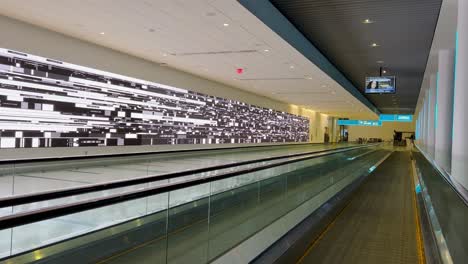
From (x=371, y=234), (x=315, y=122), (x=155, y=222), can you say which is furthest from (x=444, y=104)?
(x=315, y=122)

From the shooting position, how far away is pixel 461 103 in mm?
8820

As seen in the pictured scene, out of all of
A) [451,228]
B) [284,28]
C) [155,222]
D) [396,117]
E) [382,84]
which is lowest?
[451,228]

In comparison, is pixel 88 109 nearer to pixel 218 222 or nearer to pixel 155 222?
pixel 218 222

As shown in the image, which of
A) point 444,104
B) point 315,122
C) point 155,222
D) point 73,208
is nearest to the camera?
point 73,208

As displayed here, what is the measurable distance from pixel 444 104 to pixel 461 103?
21.4 ft

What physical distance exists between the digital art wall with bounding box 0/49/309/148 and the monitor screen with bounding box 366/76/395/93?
→ 280 inches

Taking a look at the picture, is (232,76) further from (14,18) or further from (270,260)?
(270,260)

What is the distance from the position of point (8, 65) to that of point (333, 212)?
8050mm

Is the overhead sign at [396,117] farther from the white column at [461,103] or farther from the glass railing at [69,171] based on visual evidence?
the glass railing at [69,171]

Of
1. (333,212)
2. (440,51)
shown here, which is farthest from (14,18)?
(440,51)

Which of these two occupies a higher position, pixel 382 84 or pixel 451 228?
pixel 382 84

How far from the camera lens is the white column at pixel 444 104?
13.5 m

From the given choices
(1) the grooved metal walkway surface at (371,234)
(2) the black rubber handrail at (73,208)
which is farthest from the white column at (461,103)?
(2) the black rubber handrail at (73,208)

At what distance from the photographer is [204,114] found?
1800 centimetres
